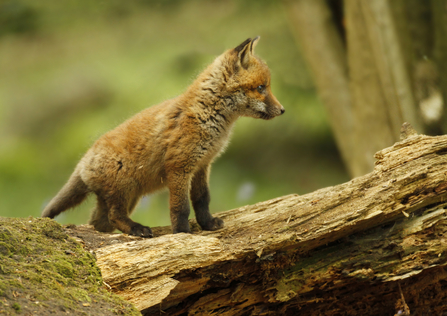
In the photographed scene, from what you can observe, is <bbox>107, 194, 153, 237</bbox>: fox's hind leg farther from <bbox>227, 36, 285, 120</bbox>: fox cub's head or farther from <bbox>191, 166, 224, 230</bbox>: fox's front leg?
<bbox>227, 36, 285, 120</bbox>: fox cub's head

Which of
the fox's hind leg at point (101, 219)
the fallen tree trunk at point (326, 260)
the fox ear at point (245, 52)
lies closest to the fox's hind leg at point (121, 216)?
the fox's hind leg at point (101, 219)

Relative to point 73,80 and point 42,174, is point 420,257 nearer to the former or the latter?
point 42,174

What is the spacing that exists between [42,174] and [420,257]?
10.2 metres

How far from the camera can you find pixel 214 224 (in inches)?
196

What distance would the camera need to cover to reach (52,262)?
3.53 meters

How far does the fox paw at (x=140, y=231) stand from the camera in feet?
16.0

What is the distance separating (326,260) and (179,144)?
6.56 ft

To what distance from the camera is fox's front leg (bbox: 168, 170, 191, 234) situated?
481cm

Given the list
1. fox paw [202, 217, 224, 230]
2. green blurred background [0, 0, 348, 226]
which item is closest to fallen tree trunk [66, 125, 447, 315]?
fox paw [202, 217, 224, 230]

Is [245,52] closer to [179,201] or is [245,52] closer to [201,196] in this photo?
[201,196]

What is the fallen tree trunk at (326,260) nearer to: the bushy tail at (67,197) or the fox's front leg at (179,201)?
the fox's front leg at (179,201)

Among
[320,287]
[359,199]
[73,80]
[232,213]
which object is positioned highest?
[73,80]

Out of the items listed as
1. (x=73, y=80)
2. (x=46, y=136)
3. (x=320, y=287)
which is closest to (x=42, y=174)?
(x=46, y=136)

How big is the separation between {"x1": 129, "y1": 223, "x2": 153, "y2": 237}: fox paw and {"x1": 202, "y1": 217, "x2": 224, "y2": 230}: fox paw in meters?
0.64
